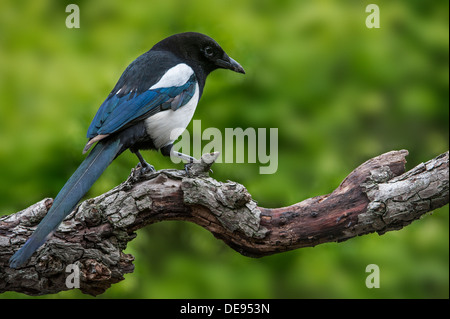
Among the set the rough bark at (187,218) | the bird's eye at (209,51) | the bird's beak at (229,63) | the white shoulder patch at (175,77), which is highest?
the bird's eye at (209,51)

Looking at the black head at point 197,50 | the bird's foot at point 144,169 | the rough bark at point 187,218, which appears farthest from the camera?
the black head at point 197,50

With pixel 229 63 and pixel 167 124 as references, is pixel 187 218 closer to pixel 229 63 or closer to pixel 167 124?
pixel 167 124

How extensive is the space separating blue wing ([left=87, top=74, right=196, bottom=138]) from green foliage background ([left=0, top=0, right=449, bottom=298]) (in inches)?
27.7

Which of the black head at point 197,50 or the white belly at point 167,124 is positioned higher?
the black head at point 197,50

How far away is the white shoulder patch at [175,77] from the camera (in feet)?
8.77

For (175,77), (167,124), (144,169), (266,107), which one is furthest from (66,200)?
(266,107)

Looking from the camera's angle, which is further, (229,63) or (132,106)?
(229,63)

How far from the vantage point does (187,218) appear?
2.43 metres

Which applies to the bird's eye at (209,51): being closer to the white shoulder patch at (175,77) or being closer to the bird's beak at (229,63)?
the bird's beak at (229,63)

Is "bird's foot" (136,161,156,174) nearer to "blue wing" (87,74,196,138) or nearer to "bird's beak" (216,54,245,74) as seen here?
"blue wing" (87,74,196,138)

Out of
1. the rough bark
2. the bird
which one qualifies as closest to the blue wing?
the bird

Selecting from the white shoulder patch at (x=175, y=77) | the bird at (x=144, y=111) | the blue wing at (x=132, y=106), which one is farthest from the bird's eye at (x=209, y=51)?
the blue wing at (x=132, y=106)

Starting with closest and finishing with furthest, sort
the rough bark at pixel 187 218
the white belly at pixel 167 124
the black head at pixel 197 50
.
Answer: the rough bark at pixel 187 218 → the white belly at pixel 167 124 → the black head at pixel 197 50

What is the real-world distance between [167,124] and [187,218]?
45cm
